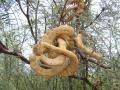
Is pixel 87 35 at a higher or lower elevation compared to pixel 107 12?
lower

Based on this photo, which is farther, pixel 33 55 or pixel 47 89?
pixel 47 89

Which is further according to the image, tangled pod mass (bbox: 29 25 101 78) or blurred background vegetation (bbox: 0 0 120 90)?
blurred background vegetation (bbox: 0 0 120 90)

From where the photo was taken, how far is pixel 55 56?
5.57 feet

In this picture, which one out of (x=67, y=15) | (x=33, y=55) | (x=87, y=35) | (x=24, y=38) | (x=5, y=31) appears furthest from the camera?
(x=24, y=38)

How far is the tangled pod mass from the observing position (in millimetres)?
1627

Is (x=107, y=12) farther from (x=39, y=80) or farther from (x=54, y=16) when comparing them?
(x=39, y=80)

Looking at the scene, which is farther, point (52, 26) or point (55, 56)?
point (52, 26)

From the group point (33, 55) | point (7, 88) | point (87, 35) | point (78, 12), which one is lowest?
point (7, 88)

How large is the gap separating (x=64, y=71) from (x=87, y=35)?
0.59 m

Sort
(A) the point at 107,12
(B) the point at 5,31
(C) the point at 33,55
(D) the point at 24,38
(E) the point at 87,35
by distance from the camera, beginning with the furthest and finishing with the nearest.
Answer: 1. (D) the point at 24,38
2. (B) the point at 5,31
3. (A) the point at 107,12
4. (E) the point at 87,35
5. (C) the point at 33,55

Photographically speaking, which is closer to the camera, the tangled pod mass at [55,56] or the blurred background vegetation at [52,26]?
the tangled pod mass at [55,56]

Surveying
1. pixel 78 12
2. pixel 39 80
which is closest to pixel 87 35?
pixel 78 12

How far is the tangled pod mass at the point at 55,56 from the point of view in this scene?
1.63 metres

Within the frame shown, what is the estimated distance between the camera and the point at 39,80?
3.45 m
